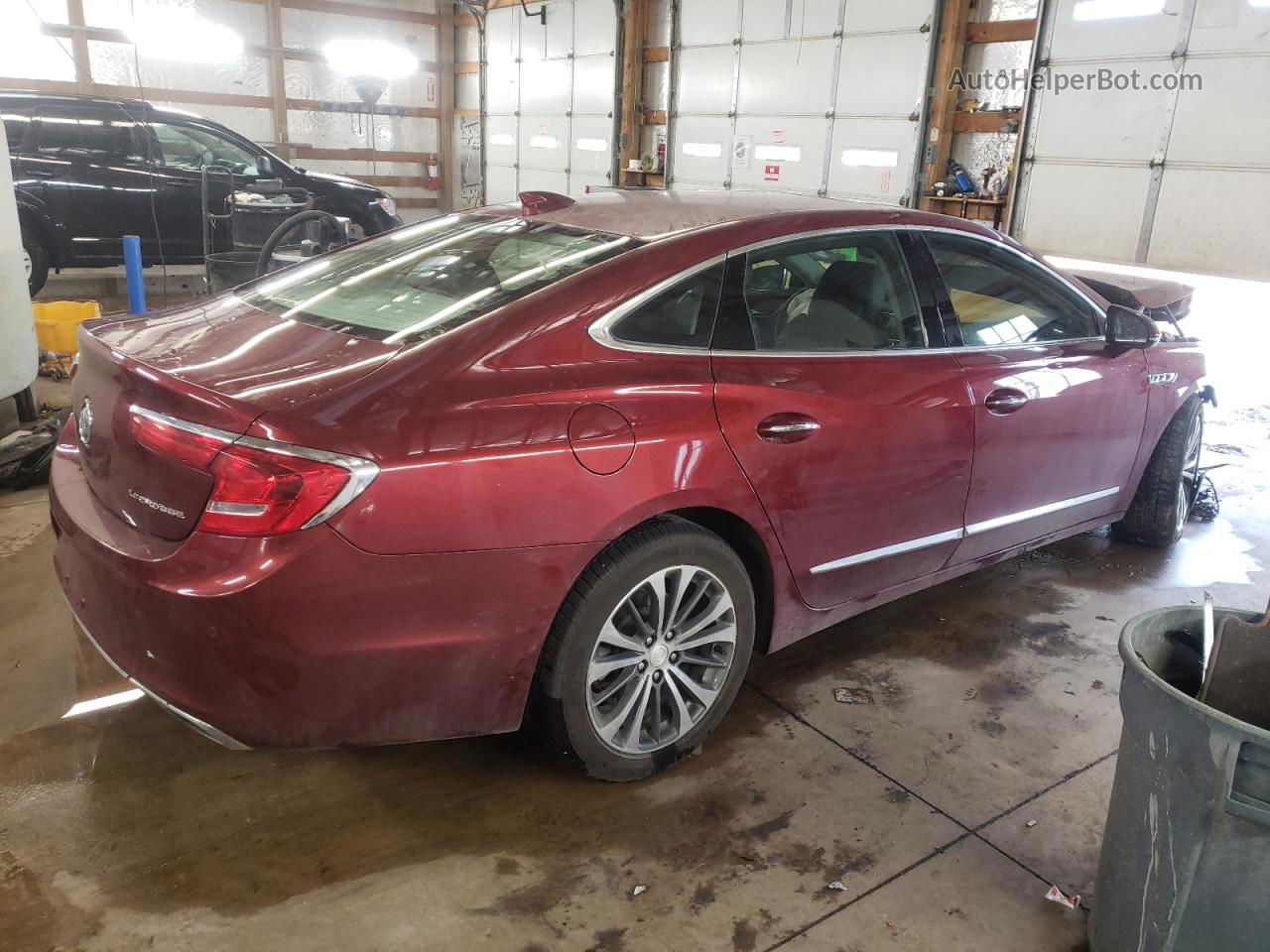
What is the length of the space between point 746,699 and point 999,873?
2.94 feet

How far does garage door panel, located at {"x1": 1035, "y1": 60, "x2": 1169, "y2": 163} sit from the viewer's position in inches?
278

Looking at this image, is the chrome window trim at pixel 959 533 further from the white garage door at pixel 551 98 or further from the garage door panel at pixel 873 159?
the white garage door at pixel 551 98

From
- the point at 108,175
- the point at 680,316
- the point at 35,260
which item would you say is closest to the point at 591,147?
the point at 108,175

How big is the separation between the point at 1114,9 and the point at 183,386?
756 centimetres

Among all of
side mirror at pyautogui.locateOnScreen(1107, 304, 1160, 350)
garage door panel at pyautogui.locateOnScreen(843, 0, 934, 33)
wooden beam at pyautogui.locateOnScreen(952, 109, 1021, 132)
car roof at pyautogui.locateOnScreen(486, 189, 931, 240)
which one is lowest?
side mirror at pyautogui.locateOnScreen(1107, 304, 1160, 350)

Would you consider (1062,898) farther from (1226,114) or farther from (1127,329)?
(1226,114)

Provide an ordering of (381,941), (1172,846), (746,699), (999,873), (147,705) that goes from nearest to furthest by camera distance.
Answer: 1. (1172,846)
2. (381,941)
3. (999,873)
4. (147,705)
5. (746,699)

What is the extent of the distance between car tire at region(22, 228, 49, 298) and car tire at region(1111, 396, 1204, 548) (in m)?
8.58

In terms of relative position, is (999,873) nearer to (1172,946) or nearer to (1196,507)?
(1172,946)

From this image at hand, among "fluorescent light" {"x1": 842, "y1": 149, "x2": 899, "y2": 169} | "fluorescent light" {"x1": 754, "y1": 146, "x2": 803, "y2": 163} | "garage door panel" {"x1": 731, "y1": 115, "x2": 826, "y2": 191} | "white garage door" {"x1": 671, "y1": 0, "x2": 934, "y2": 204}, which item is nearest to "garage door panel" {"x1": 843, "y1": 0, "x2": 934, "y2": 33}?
"white garage door" {"x1": 671, "y1": 0, "x2": 934, "y2": 204}

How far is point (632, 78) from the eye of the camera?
39.9 feet

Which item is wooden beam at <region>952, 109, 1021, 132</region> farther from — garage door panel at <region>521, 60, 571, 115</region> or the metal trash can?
the metal trash can

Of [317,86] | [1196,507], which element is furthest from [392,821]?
[317,86]

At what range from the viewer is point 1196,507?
4852 millimetres
